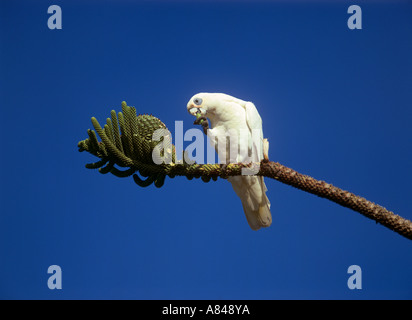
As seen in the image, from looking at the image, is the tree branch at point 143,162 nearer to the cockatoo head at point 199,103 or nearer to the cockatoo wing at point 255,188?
the cockatoo head at point 199,103

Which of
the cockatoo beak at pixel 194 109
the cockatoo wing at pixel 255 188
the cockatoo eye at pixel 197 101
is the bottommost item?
the cockatoo wing at pixel 255 188

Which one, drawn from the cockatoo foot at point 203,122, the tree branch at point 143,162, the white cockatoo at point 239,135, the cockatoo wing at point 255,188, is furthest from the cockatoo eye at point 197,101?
the tree branch at point 143,162

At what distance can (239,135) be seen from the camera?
3223 mm

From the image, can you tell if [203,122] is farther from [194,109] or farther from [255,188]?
[255,188]

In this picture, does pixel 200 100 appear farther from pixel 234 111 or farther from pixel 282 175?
pixel 282 175

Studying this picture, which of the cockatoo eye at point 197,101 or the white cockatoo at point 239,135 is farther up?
the cockatoo eye at point 197,101

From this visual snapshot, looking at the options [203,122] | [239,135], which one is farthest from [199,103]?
[239,135]

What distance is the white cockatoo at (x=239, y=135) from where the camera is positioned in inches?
125

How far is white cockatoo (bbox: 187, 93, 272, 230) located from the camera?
317cm

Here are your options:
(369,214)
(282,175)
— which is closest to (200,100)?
(282,175)

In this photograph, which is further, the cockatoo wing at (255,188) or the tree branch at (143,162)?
the cockatoo wing at (255,188)

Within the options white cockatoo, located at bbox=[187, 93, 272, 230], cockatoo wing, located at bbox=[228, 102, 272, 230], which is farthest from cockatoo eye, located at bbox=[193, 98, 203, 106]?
cockatoo wing, located at bbox=[228, 102, 272, 230]

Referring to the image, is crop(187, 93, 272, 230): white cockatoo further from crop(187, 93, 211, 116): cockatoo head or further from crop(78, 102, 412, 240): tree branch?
crop(78, 102, 412, 240): tree branch
